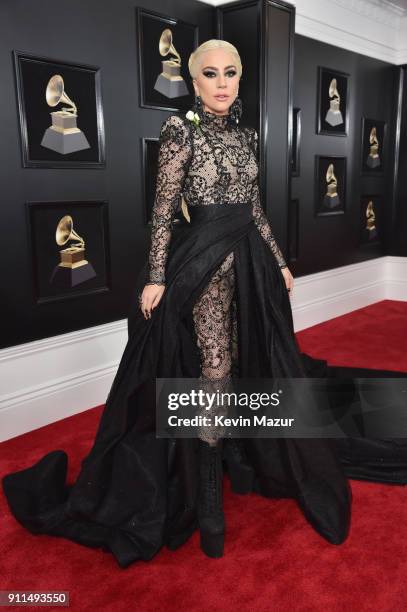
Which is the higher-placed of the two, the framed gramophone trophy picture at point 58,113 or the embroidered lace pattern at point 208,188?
the framed gramophone trophy picture at point 58,113

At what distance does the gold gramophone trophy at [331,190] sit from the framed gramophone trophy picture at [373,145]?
1.97ft

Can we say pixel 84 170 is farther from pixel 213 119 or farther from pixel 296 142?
pixel 296 142

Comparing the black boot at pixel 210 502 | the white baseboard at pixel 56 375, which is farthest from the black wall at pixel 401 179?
the black boot at pixel 210 502

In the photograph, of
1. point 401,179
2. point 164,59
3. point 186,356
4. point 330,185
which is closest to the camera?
point 186,356

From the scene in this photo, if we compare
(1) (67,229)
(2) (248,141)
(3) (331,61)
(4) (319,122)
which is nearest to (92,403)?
(1) (67,229)

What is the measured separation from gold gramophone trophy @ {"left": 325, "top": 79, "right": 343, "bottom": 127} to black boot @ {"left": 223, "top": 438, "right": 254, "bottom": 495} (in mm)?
3666

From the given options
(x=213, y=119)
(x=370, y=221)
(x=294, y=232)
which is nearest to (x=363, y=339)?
(x=294, y=232)

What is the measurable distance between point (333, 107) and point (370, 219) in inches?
55.5

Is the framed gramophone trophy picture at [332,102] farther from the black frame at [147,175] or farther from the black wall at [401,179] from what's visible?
the black frame at [147,175]

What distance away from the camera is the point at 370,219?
20.3 ft

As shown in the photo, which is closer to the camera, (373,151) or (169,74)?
(169,74)

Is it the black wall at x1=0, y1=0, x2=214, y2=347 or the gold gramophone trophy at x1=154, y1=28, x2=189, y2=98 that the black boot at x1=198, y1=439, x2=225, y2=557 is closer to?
the black wall at x1=0, y1=0, x2=214, y2=347

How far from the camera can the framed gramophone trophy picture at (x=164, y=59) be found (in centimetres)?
353

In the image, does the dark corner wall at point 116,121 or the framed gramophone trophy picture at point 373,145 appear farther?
the framed gramophone trophy picture at point 373,145
